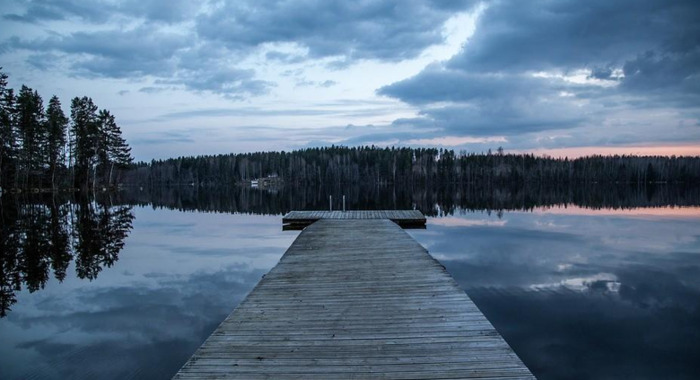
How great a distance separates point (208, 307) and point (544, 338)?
274 inches

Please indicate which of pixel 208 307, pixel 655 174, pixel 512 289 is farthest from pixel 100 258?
pixel 655 174

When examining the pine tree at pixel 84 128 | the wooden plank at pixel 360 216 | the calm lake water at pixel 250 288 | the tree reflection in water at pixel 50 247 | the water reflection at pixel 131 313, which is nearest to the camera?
the water reflection at pixel 131 313

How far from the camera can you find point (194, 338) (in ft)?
26.9

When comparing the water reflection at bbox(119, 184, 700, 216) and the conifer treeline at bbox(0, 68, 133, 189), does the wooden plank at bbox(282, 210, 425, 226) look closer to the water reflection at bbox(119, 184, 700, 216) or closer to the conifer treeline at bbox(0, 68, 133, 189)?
the water reflection at bbox(119, 184, 700, 216)

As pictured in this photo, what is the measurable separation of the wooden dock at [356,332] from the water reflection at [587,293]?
6.61 ft

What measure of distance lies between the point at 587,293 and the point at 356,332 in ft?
26.9

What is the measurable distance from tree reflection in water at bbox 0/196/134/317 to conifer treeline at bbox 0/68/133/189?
29610mm

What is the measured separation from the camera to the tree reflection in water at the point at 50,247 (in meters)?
12.5

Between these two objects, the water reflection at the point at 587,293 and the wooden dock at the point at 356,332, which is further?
the water reflection at the point at 587,293

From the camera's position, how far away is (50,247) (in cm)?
1695

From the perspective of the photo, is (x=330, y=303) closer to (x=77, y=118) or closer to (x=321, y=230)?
(x=321, y=230)

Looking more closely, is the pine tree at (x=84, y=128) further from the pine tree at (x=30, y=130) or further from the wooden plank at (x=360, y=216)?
the wooden plank at (x=360, y=216)

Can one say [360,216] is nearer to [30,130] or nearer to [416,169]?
[30,130]

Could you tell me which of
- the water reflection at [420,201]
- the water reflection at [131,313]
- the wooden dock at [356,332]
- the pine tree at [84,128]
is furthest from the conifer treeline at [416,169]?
the wooden dock at [356,332]
